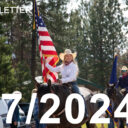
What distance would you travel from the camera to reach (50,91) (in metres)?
9.05

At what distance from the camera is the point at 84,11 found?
57.6 meters

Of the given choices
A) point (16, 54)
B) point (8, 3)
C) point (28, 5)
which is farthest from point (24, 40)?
point (16, 54)

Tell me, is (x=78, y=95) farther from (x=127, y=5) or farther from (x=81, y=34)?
(x=81, y=34)

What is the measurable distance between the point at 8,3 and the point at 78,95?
42.4ft

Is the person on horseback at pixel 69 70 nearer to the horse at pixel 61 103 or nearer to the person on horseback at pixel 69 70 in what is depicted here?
the person on horseback at pixel 69 70

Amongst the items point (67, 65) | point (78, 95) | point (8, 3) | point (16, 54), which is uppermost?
point (8, 3)

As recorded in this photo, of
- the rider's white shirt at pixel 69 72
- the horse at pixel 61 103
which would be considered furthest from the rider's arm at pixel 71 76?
the horse at pixel 61 103

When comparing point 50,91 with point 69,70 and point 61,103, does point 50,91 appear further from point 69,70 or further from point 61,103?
point 69,70

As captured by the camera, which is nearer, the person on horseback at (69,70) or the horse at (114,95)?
the person on horseback at (69,70)

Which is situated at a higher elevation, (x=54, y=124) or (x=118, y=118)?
(x=54, y=124)

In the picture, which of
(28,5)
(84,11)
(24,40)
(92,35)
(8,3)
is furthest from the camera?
(84,11)

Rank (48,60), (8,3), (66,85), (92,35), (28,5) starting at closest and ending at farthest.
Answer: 1. (66,85)
2. (48,60)
3. (8,3)
4. (28,5)
5. (92,35)

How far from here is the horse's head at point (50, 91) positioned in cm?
859

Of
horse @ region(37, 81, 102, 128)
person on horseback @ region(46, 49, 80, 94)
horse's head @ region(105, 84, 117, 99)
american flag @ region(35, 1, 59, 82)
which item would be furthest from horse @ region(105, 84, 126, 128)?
person on horseback @ region(46, 49, 80, 94)
